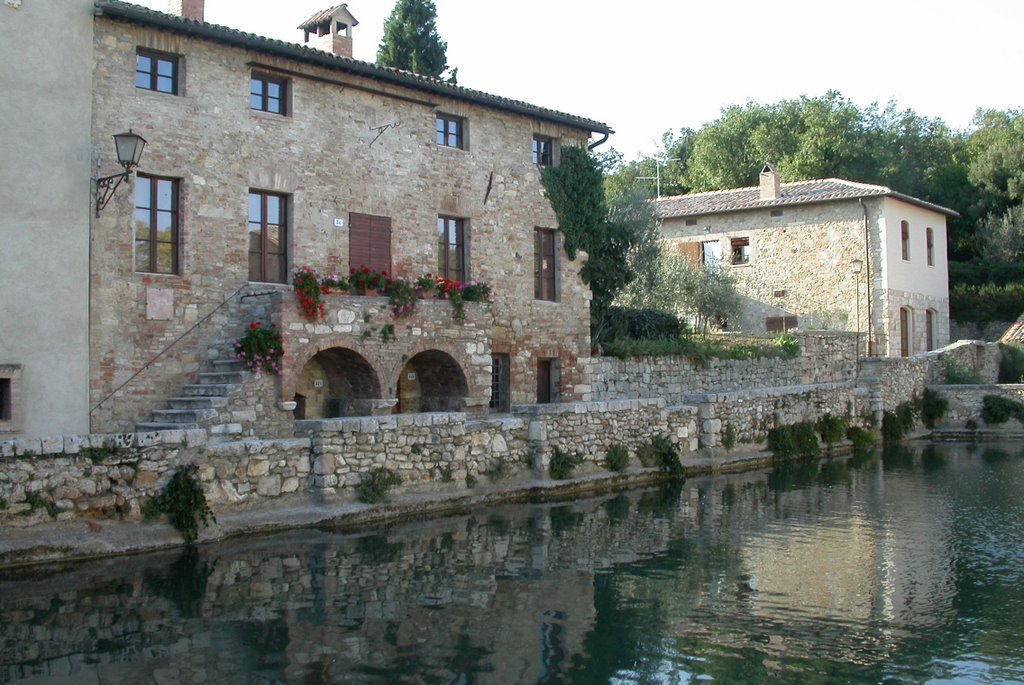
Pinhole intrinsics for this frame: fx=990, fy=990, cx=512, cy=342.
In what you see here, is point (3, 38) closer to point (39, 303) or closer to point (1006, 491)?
point (39, 303)

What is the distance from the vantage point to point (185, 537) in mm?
12094

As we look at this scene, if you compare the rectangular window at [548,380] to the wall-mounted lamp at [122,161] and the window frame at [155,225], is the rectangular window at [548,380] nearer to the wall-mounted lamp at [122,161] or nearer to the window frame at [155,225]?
the window frame at [155,225]

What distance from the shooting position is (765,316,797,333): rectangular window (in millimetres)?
34656

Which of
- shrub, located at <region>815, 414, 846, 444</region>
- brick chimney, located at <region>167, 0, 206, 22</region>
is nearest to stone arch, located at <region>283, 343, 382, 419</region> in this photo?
brick chimney, located at <region>167, 0, 206, 22</region>

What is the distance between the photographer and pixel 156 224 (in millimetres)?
16484

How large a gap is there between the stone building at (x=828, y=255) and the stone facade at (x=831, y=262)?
0.03 m

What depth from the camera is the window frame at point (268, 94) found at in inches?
700

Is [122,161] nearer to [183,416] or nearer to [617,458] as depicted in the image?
[183,416]

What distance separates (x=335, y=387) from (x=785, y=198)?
2103cm

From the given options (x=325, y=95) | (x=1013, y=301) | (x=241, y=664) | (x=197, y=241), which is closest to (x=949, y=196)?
(x=1013, y=301)

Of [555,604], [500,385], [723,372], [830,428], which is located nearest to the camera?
[555,604]

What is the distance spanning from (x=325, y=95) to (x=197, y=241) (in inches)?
156

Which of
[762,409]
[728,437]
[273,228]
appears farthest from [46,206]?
[762,409]

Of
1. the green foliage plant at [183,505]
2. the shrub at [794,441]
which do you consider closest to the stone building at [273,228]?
the green foliage plant at [183,505]
